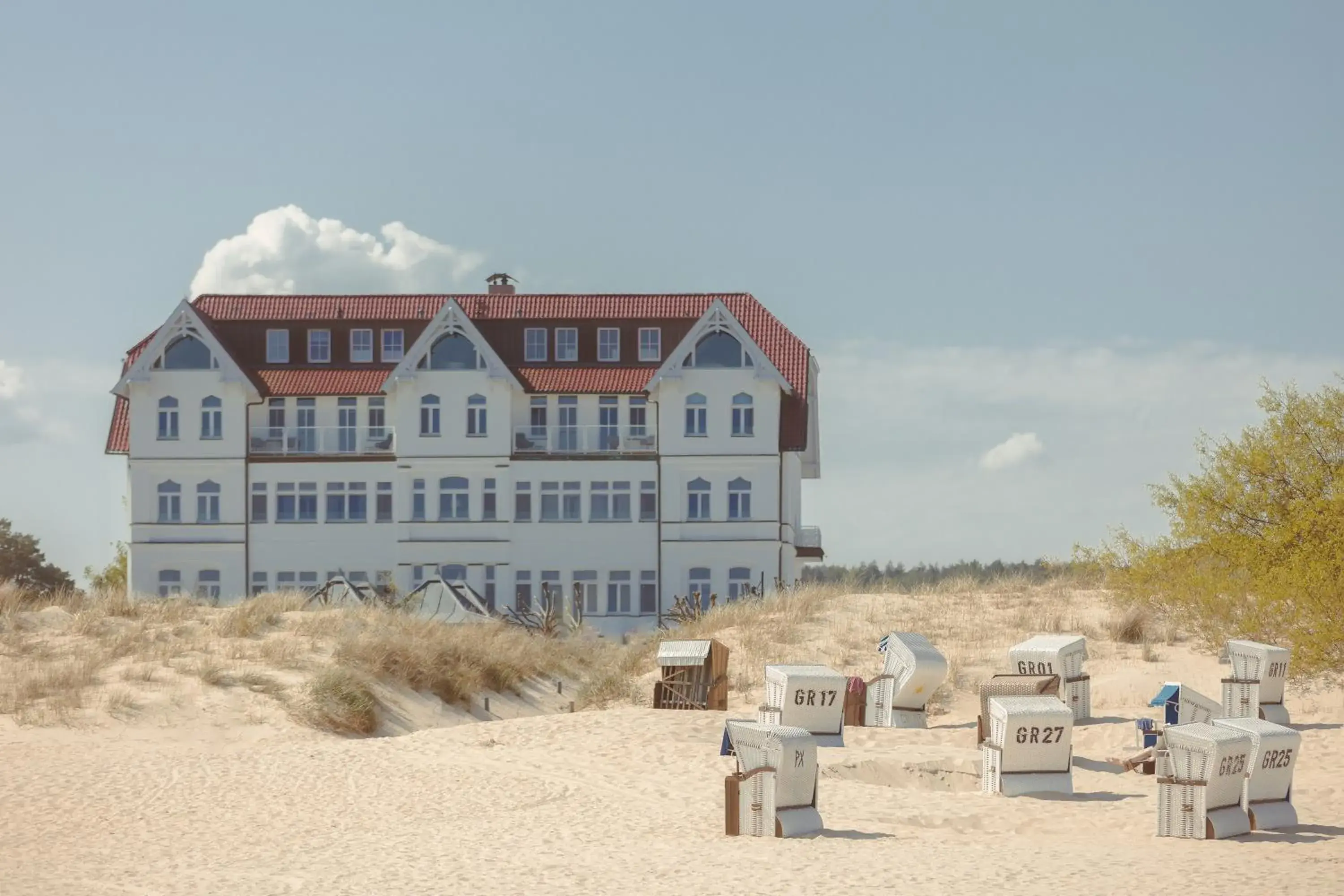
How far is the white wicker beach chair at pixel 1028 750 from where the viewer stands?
19297 mm

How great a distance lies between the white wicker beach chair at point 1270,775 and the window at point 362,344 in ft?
144

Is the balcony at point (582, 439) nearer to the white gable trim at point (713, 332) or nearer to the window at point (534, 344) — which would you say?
the white gable trim at point (713, 332)

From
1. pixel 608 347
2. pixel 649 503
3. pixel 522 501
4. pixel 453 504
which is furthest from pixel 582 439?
pixel 453 504

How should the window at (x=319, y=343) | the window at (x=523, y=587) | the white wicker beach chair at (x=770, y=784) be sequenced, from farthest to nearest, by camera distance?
the window at (x=319, y=343) → the window at (x=523, y=587) → the white wicker beach chair at (x=770, y=784)

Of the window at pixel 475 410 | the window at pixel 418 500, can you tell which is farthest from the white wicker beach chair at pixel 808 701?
the window at pixel 418 500

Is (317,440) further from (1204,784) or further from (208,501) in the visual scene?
(1204,784)

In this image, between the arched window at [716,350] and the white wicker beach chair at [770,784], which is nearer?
the white wicker beach chair at [770,784]

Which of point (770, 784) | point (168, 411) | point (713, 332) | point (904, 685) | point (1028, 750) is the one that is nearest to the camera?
point (770, 784)

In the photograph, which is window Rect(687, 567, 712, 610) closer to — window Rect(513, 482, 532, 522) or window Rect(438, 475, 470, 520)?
window Rect(513, 482, 532, 522)

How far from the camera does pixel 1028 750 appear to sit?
19406 millimetres

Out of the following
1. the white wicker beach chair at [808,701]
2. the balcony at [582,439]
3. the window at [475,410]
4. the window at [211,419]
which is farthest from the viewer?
the window at [211,419]

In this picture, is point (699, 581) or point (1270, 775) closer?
point (1270, 775)

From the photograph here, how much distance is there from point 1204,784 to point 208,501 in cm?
4466

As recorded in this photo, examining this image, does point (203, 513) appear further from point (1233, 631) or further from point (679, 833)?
point (679, 833)
